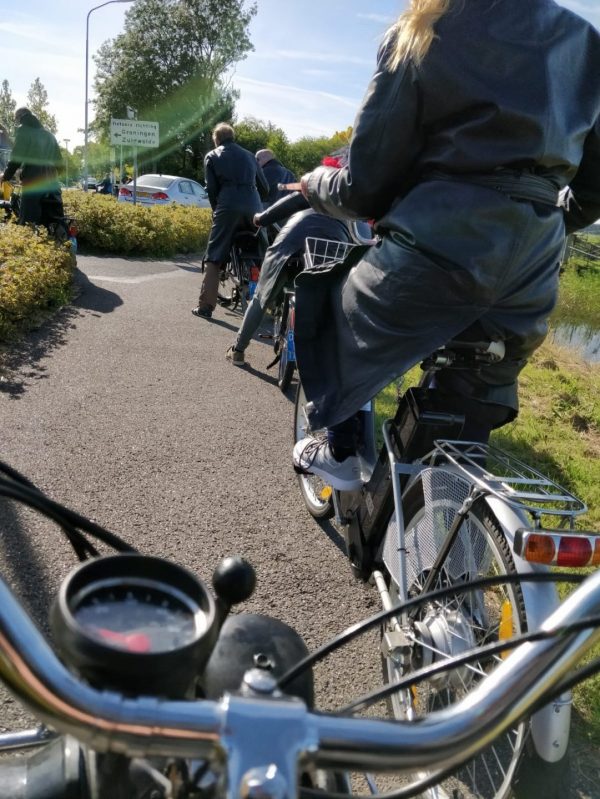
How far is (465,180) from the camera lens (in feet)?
6.79

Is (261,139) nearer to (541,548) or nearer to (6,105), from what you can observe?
→ (6,105)

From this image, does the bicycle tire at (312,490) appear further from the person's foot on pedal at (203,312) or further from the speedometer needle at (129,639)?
the person's foot on pedal at (203,312)

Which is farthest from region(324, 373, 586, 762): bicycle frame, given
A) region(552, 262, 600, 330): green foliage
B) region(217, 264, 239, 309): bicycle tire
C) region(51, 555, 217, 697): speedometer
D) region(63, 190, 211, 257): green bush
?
region(552, 262, 600, 330): green foliage

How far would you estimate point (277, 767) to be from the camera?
66cm

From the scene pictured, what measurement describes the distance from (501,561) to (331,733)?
128 centimetres

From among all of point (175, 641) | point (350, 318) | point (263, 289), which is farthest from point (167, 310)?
point (175, 641)

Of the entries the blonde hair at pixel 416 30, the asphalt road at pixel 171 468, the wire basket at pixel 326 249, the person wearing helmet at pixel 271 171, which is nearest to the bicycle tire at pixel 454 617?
the asphalt road at pixel 171 468

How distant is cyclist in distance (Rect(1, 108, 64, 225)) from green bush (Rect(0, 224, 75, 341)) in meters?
0.83

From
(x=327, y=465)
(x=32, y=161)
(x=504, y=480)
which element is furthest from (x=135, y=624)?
(x=32, y=161)

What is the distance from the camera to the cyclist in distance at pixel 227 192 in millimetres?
8398

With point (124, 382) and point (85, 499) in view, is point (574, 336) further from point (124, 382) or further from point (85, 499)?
point (85, 499)

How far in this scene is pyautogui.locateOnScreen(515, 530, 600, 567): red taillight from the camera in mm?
1578

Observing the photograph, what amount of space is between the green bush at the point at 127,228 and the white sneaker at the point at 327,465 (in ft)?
37.9

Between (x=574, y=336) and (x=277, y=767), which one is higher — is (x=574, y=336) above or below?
below
